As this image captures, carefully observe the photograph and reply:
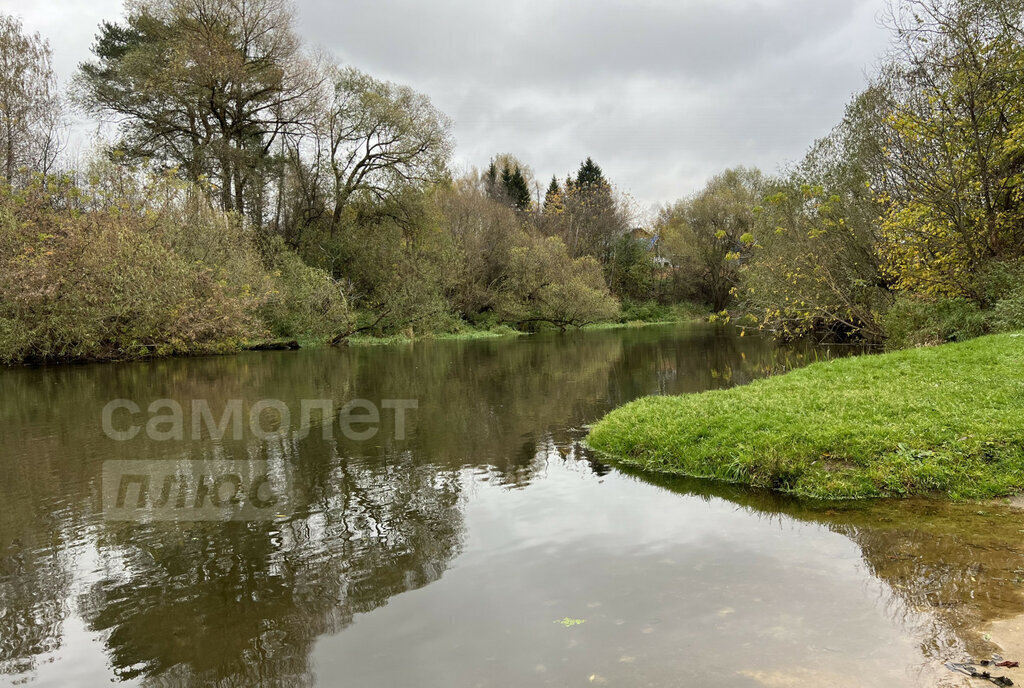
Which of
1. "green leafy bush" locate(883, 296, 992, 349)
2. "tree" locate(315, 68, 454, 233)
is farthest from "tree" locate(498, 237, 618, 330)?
"green leafy bush" locate(883, 296, 992, 349)

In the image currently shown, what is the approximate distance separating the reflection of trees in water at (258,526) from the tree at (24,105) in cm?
1804

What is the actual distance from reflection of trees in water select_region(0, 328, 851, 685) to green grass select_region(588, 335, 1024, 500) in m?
1.27

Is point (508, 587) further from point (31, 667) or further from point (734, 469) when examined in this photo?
point (734, 469)

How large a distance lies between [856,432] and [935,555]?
2.82 m

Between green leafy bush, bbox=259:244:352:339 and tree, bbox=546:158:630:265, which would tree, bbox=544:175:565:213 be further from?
green leafy bush, bbox=259:244:352:339

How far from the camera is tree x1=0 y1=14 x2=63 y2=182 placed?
1158 inches

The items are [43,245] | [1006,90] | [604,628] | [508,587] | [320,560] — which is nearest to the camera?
[604,628]

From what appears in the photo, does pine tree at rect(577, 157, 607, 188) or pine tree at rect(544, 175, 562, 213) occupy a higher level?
pine tree at rect(577, 157, 607, 188)

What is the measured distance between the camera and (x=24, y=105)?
99.1ft

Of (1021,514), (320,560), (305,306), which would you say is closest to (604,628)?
Answer: (320,560)

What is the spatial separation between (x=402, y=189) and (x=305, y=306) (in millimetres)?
10775

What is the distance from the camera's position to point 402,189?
41.2 m

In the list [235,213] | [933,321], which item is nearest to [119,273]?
[235,213]

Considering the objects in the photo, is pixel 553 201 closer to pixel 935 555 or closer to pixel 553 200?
pixel 553 200
